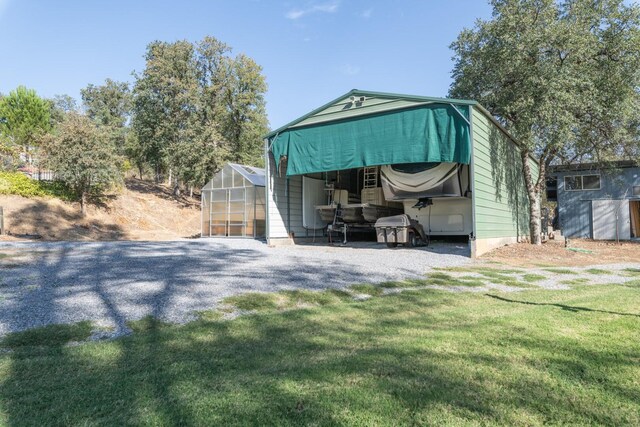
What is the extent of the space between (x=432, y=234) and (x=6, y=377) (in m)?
15.9

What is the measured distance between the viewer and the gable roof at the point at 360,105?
12758 millimetres

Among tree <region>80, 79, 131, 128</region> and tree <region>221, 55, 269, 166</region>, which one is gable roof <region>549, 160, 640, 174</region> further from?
tree <region>80, 79, 131, 128</region>

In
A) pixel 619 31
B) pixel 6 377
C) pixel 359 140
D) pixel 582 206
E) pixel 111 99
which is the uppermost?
pixel 111 99

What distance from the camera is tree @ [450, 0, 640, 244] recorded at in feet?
42.8

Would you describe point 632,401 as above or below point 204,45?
below

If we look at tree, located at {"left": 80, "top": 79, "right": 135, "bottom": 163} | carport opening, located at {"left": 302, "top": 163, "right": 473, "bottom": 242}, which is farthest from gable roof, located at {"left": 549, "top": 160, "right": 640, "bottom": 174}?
tree, located at {"left": 80, "top": 79, "right": 135, "bottom": 163}

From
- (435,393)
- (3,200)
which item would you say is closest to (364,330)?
(435,393)

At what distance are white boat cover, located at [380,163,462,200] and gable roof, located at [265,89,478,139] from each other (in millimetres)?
2915

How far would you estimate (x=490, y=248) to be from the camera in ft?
42.1

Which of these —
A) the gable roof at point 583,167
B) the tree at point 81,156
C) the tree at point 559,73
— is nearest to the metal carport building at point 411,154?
the tree at point 559,73

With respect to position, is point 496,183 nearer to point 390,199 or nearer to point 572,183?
point 390,199

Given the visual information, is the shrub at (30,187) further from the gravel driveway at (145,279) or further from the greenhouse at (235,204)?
the gravel driveway at (145,279)

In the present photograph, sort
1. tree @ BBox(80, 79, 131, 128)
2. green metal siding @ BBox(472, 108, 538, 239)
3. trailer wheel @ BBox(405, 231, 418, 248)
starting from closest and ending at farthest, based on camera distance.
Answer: green metal siding @ BBox(472, 108, 538, 239) → trailer wheel @ BBox(405, 231, 418, 248) → tree @ BBox(80, 79, 131, 128)

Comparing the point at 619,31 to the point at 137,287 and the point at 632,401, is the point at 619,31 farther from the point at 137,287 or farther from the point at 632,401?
the point at 137,287
